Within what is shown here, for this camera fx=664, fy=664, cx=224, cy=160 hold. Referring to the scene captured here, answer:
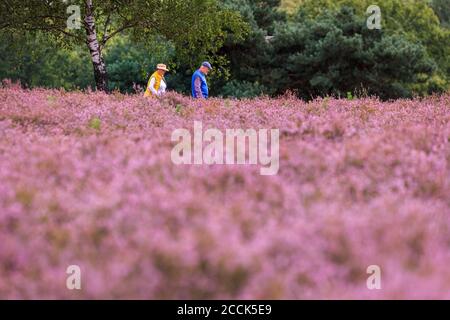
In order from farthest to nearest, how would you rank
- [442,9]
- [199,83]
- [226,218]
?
[442,9], [199,83], [226,218]

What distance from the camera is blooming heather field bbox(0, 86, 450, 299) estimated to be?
4.02m

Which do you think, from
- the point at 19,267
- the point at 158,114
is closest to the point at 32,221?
the point at 19,267

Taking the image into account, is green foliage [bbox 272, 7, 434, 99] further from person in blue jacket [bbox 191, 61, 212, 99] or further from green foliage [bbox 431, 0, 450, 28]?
green foliage [bbox 431, 0, 450, 28]

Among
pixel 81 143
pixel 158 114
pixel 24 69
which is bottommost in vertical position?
pixel 81 143

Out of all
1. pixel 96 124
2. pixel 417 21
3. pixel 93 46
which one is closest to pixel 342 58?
pixel 93 46

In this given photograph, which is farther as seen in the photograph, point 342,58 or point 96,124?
point 342,58

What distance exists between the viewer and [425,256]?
4.30m

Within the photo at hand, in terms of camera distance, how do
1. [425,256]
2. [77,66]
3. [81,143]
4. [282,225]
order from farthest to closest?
[77,66]
[81,143]
[282,225]
[425,256]

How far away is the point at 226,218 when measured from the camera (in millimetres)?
4707

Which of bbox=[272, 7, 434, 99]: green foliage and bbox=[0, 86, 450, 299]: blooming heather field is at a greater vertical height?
bbox=[272, 7, 434, 99]: green foliage

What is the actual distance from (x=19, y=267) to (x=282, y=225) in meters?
1.80

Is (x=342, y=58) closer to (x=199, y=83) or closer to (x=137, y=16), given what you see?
(x=137, y=16)

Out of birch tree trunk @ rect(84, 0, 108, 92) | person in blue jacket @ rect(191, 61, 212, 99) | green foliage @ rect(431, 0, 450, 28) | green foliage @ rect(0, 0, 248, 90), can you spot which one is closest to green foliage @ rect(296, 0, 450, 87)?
green foliage @ rect(431, 0, 450, 28)
